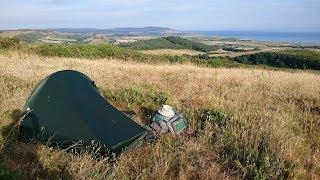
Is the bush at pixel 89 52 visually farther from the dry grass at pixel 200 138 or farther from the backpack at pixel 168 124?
the backpack at pixel 168 124

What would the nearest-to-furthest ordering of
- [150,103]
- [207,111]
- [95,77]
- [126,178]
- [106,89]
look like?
[126,178]
[207,111]
[150,103]
[106,89]
[95,77]

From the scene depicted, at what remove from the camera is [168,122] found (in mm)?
7398

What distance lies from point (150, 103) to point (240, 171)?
3.62 meters

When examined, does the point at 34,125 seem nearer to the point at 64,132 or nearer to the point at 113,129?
the point at 64,132

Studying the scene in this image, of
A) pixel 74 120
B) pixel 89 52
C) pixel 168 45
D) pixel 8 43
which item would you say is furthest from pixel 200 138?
pixel 168 45

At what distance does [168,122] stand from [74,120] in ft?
6.06

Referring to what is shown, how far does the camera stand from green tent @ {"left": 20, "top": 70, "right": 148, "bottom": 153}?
20.4 feet

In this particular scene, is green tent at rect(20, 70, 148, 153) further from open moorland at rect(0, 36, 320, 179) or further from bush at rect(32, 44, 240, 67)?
bush at rect(32, 44, 240, 67)

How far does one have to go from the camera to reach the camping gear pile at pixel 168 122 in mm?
7367

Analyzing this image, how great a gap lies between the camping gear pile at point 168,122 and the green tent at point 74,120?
882 mm

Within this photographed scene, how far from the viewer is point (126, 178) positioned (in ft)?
17.7

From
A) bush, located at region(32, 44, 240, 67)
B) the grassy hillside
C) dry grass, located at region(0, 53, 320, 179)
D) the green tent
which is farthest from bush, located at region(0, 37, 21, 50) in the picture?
the grassy hillside

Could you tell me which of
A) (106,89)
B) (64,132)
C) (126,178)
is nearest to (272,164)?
(126,178)

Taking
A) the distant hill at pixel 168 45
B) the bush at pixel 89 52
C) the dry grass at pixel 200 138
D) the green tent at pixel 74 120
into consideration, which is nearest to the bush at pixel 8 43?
the bush at pixel 89 52
